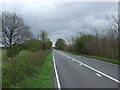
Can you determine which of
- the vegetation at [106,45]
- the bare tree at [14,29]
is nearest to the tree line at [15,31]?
the bare tree at [14,29]

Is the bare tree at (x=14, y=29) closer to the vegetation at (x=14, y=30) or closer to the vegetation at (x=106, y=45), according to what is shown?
the vegetation at (x=14, y=30)

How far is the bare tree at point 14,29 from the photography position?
35750 millimetres

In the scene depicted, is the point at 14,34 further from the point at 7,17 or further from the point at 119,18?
the point at 119,18

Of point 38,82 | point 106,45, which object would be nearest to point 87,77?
point 38,82

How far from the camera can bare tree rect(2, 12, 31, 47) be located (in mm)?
35750

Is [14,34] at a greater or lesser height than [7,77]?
greater

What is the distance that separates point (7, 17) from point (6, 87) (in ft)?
109

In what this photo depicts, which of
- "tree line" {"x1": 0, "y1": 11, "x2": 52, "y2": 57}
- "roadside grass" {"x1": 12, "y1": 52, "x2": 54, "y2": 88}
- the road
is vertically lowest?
the road

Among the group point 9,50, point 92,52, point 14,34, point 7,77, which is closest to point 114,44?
point 92,52

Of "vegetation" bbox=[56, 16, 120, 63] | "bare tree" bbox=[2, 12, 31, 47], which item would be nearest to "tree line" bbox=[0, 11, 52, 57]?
"bare tree" bbox=[2, 12, 31, 47]

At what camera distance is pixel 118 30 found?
933 inches

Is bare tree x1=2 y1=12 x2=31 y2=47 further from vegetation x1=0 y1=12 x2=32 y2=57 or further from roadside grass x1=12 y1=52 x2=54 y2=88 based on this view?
roadside grass x1=12 y1=52 x2=54 y2=88

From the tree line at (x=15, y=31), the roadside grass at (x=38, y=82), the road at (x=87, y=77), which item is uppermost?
the tree line at (x=15, y=31)

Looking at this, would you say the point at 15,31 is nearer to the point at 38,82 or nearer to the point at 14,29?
the point at 14,29
